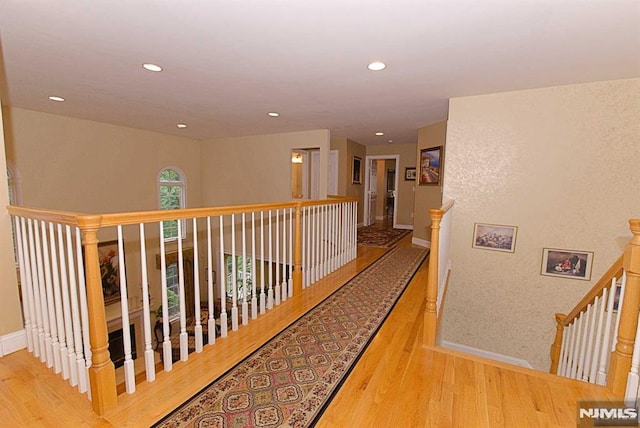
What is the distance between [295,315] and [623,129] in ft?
12.5

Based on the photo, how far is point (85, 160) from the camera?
17.1 ft

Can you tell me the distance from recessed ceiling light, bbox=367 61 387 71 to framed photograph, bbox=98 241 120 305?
5.60m

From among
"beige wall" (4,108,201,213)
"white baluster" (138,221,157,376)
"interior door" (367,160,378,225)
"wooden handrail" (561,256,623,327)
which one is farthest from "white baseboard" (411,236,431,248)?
"beige wall" (4,108,201,213)

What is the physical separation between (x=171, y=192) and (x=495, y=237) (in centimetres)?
672

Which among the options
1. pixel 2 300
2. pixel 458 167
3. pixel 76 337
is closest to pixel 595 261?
pixel 458 167

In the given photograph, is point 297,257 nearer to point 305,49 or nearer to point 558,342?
point 305,49

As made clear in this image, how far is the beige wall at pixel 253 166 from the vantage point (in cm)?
604

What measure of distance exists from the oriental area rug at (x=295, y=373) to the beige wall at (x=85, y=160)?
5.00 metres

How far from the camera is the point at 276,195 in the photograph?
651 centimetres

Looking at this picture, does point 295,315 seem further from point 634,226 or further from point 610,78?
point 610,78

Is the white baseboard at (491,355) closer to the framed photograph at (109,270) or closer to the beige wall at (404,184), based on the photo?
the beige wall at (404,184)

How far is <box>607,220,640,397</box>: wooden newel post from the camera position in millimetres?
1679
